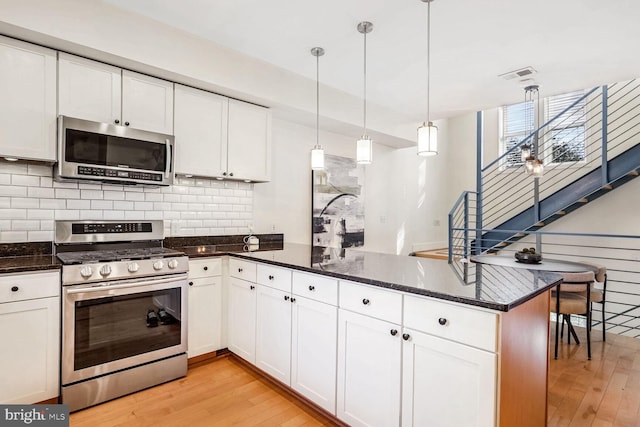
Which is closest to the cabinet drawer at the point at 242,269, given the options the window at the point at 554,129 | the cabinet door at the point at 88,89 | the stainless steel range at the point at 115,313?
the stainless steel range at the point at 115,313

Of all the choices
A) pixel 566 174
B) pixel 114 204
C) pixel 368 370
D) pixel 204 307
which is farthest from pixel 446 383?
pixel 566 174

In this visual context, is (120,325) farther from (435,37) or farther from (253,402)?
(435,37)

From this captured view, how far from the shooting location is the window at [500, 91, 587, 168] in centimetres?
525

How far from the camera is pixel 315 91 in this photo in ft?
12.1

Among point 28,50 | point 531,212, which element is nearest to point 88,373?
point 28,50

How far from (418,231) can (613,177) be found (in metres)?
2.73

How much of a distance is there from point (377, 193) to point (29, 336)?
423 cm

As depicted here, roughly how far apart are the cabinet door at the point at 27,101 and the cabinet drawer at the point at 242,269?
1.46m

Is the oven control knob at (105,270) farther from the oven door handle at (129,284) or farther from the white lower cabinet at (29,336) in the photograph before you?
the white lower cabinet at (29,336)

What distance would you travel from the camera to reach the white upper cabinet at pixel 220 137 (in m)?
2.94

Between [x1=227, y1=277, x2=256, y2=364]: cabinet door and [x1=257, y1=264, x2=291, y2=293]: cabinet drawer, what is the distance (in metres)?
0.15

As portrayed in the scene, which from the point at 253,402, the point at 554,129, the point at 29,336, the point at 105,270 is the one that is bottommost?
the point at 253,402

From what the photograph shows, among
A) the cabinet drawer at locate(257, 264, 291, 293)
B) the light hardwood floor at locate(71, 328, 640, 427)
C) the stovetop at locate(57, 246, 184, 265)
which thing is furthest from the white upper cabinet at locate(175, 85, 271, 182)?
the light hardwood floor at locate(71, 328, 640, 427)

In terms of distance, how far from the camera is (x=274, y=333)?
246 centimetres
